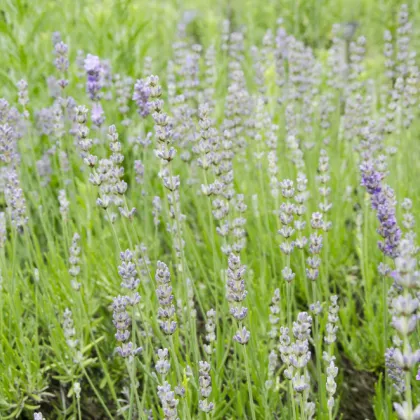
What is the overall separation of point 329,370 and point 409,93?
223cm

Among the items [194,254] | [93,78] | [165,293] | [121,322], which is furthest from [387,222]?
[93,78]

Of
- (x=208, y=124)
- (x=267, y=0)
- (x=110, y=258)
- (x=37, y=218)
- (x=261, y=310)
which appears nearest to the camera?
(x=208, y=124)

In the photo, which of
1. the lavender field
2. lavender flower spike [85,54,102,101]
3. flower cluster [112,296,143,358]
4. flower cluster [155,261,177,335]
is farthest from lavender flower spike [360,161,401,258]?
lavender flower spike [85,54,102,101]

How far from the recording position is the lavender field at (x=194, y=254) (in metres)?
1.90

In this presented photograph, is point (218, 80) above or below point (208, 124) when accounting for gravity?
above

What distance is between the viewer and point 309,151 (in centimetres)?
363

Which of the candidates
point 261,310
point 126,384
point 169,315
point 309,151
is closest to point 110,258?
point 126,384

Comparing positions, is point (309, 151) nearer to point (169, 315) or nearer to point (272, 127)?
point (272, 127)

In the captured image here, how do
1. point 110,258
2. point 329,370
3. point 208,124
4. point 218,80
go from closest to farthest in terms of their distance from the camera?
point 329,370 → point 208,124 → point 110,258 → point 218,80

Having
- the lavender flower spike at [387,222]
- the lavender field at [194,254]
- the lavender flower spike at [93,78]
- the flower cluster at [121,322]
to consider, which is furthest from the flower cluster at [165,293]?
the lavender flower spike at [93,78]

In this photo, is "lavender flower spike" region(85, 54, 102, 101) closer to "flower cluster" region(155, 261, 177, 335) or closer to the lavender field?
the lavender field

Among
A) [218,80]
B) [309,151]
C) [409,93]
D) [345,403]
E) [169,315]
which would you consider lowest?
[345,403]

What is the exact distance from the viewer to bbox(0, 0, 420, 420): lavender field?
1.90 m

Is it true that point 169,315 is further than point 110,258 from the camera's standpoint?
No
